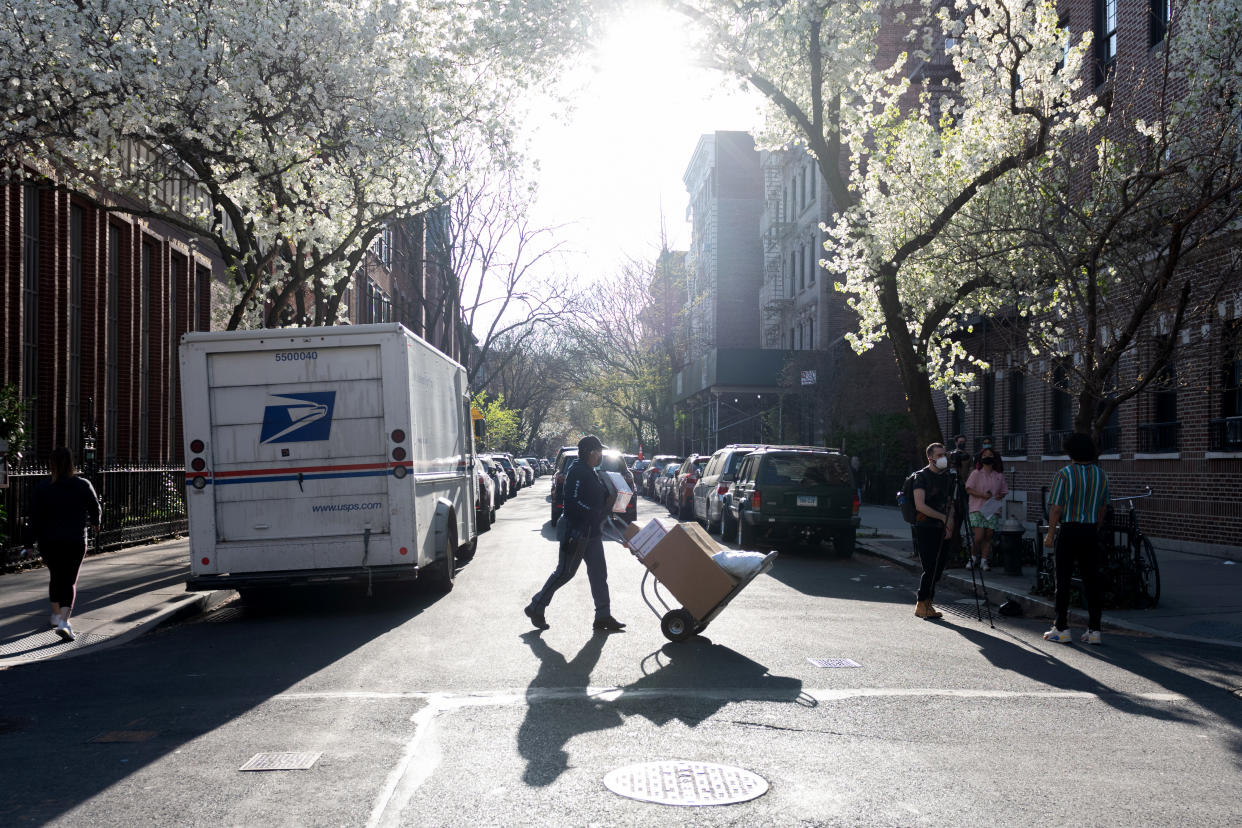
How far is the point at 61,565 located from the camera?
381 inches

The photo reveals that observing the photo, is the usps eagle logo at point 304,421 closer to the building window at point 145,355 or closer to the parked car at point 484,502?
the building window at point 145,355

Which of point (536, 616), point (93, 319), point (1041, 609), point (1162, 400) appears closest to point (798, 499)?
point (1041, 609)

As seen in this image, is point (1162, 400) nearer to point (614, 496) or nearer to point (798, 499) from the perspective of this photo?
point (798, 499)

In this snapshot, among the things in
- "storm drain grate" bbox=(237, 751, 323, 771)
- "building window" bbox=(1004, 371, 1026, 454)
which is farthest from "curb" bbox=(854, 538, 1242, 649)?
"building window" bbox=(1004, 371, 1026, 454)

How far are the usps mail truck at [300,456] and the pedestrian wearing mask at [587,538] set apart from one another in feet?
6.39

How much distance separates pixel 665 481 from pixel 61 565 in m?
25.0

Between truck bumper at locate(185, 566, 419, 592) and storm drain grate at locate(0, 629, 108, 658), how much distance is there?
4.56ft

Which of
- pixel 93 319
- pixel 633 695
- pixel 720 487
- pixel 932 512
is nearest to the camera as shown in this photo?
pixel 633 695

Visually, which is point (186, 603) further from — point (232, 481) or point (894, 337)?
point (894, 337)

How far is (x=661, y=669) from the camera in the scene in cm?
823

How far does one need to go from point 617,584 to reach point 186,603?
5.03m

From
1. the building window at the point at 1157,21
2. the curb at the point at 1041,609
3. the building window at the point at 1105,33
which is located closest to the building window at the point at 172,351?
the curb at the point at 1041,609

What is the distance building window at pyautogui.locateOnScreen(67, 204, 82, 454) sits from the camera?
1855 centimetres

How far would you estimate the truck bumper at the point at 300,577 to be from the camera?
440 inches
